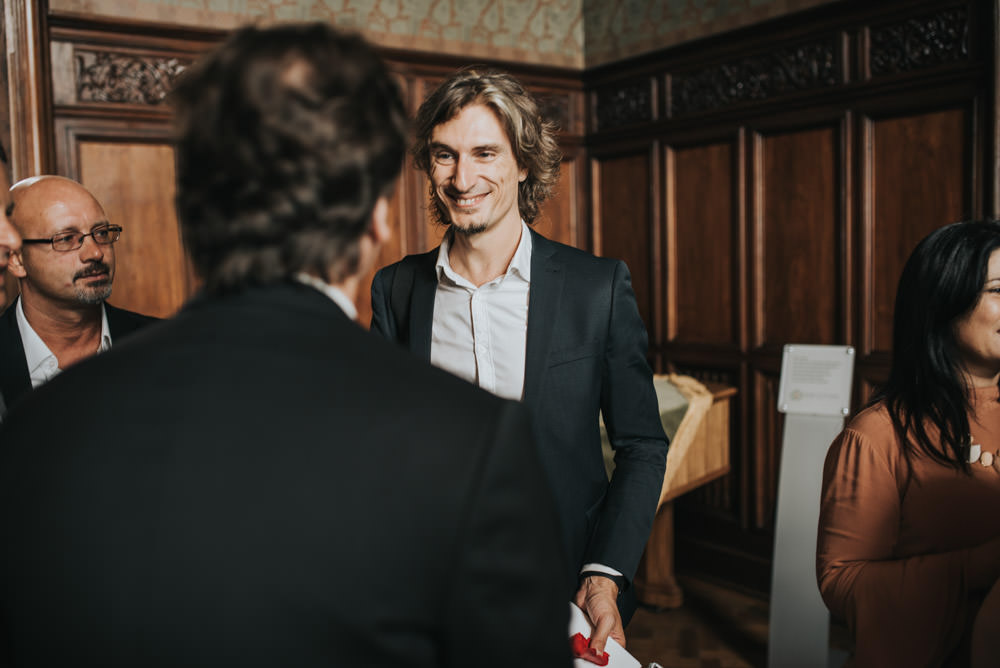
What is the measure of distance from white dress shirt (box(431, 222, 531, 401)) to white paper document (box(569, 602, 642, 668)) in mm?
490

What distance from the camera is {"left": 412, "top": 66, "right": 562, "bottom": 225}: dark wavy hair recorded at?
69.6 inches

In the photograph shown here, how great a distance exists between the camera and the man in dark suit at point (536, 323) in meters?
1.73

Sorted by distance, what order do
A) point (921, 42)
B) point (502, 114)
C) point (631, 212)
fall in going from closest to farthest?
point (502, 114) < point (921, 42) < point (631, 212)

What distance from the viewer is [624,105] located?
482cm

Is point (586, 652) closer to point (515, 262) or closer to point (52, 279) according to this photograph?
point (515, 262)

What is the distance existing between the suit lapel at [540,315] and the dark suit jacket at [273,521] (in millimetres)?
992

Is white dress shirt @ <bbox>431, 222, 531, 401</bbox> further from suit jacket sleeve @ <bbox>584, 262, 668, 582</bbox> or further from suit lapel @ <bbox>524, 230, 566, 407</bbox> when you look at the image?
suit jacket sleeve @ <bbox>584, 262, 668, 582</bbox>

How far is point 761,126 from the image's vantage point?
4152 millimetres

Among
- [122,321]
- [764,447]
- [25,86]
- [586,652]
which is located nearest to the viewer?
[586,652]

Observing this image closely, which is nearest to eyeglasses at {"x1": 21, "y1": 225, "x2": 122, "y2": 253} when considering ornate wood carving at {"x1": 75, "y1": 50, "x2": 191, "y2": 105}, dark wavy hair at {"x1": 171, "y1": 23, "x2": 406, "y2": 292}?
dark wavy hair at {"x1": 171, "y1": 23, "x2": 406, "y2": 292}

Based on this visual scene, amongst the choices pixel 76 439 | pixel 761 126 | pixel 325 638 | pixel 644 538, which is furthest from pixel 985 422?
pixel 761 126

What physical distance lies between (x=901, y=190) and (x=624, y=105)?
1.74 metres

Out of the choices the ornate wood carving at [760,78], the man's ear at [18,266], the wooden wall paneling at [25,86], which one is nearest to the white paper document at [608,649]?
the man's ear at [18,266]

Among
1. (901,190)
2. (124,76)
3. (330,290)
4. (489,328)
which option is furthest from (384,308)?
(901,190)
